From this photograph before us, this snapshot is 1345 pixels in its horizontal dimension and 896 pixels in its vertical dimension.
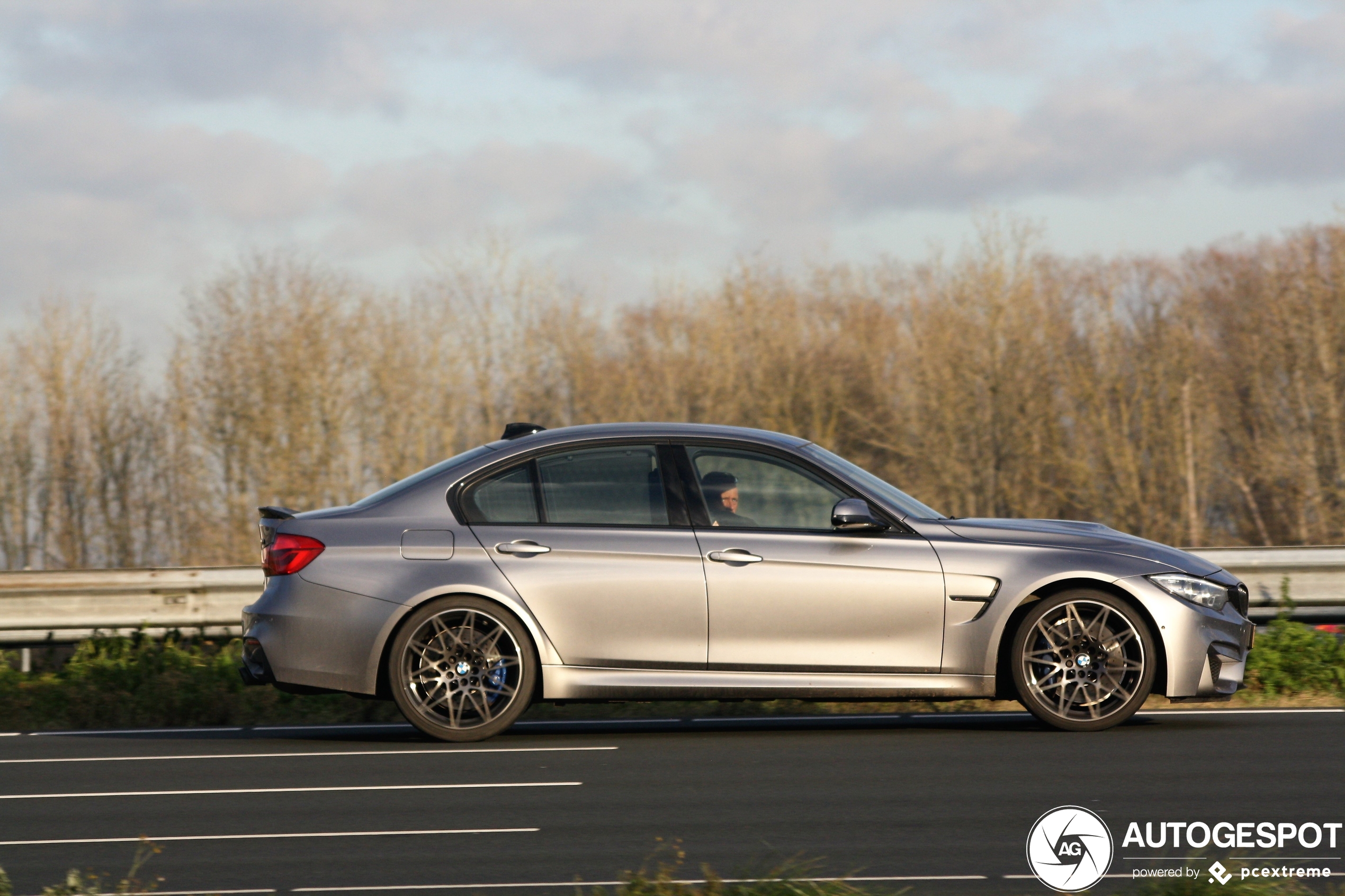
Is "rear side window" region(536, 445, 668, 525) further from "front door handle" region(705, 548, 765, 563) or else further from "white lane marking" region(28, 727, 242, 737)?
"white lane marking" region(28, 727, 242, 737)

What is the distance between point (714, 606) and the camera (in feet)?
25.0

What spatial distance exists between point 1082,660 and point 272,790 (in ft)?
13.8

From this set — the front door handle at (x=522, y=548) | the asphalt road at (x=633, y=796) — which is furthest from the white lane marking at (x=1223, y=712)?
the front door handle at (x=522, y=548)

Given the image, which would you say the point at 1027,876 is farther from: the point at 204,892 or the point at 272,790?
the point at 272,790

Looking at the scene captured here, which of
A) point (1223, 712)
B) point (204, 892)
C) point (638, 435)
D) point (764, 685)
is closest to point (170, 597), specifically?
point (638, 435)

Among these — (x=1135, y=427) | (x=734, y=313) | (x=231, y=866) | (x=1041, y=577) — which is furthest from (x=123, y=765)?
(x=1135, y=427)

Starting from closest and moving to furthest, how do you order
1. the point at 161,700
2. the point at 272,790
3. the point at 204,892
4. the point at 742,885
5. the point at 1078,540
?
the point at 742,885 → the point at 204,892 → the point at 272,790 → the point at 1078,540 → the point at 161,700

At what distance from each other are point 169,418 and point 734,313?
1285 cm

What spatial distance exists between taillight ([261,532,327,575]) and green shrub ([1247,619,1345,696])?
6.09 meters

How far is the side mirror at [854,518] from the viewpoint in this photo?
300 inches

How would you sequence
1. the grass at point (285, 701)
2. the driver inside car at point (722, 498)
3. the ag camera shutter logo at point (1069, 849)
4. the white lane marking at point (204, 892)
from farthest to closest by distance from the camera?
1. the grass at point (285, 701)
2. the driver inside car at point (722, 498)
3. the ag camera shutter logo at point (1069, 849)
4. the white lane marking at point (204, 892)

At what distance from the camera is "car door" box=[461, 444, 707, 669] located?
7645 mm

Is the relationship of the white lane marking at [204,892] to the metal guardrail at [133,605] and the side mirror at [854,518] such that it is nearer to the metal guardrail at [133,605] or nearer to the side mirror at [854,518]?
the side mirror at [854,518]

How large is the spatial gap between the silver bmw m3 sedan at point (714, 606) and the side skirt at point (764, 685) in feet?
0.03
